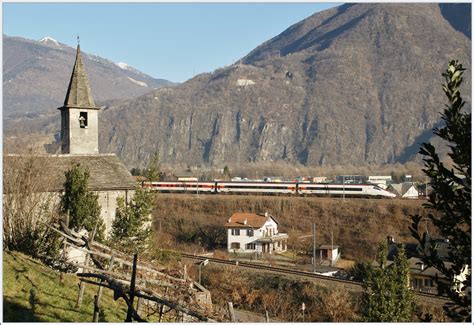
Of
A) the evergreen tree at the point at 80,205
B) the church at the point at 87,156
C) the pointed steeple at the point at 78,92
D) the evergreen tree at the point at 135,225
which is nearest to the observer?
the evergreen tree at the point at 80,205

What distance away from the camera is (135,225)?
2241 centimetres

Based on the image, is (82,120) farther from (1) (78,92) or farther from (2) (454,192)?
(2) (454,192)

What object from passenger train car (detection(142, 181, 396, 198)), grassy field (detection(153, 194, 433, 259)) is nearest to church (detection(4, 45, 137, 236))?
grassy field (detection(153, 194, 433, 259))

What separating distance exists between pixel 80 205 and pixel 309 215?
42.1 metres

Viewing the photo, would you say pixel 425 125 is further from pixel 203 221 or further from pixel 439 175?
pixel 439 175

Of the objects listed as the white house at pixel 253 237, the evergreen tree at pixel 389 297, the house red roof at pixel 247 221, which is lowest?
the white house at pixel 253 237

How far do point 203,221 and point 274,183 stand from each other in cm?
1109

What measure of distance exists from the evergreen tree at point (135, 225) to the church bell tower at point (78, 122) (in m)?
8.09

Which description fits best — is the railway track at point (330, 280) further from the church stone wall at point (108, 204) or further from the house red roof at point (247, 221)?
the church stone wall at point (108, 204)

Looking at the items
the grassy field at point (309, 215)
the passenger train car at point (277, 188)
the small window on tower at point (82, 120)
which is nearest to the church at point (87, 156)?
the small window on tower at point (82, 120)

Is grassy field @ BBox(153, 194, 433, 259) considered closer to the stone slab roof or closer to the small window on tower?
the small window on tower

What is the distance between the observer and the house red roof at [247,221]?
5253 cm

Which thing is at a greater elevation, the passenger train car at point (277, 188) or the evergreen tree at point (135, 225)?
the evergreen tree at point (135, 225)

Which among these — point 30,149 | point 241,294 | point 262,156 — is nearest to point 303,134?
point 262,156
